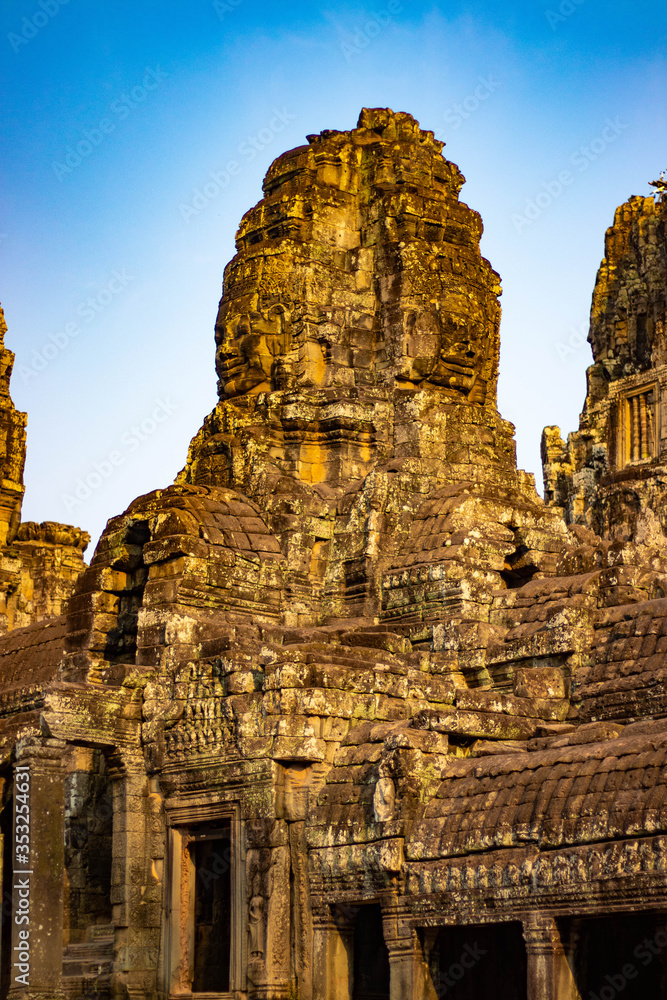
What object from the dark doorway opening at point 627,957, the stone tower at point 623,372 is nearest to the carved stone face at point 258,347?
the dark doorway opening at point 627,957

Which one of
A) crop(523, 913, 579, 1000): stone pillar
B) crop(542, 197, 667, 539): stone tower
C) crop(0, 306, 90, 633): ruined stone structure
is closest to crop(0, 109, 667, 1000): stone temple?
crop(523, 913, 579, 1000): stone pillar

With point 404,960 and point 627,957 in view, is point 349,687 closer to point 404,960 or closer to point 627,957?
point 404,960

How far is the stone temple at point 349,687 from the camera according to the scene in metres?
22.1

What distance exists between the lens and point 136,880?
1059 inches

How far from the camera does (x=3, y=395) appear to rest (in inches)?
1639

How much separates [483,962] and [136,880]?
18.3 ft

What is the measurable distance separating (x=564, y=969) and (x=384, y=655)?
779 cm

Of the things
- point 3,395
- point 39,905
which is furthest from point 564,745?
point 3,395

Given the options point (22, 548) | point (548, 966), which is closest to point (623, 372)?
point (22, 548)

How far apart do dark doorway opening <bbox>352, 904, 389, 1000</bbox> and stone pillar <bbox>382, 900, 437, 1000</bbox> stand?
74.1 inches

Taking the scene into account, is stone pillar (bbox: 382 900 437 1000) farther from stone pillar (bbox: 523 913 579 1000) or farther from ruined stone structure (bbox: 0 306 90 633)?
ruined stone structure (bbox: 0 306 90 633)

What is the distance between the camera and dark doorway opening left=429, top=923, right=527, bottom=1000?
79.0ft

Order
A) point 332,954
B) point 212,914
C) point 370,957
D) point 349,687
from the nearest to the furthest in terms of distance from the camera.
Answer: point 332,954, point 370,957, point 349,687, point 212,914

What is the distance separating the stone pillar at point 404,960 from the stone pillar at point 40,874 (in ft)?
18.1
